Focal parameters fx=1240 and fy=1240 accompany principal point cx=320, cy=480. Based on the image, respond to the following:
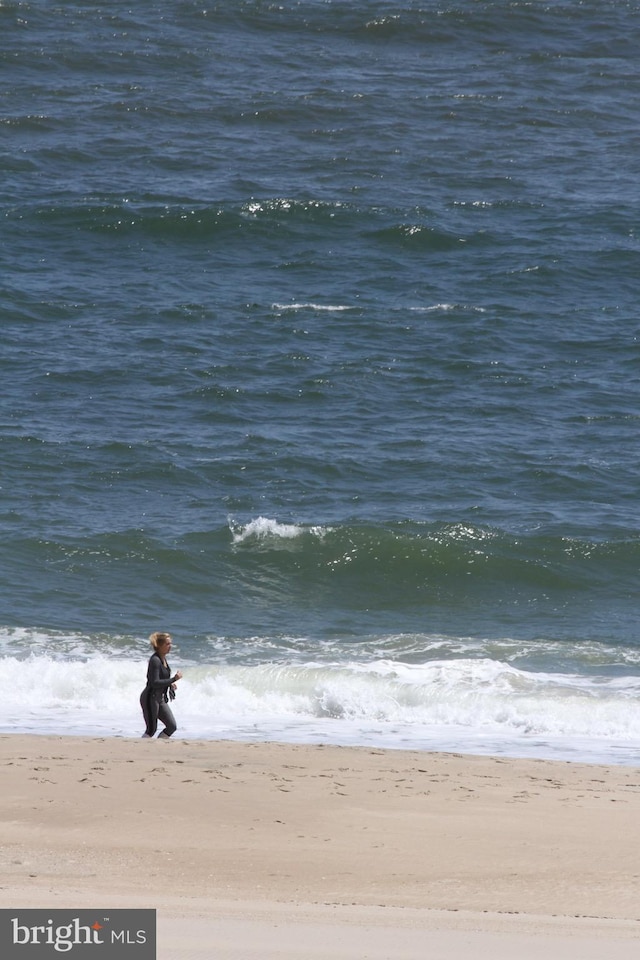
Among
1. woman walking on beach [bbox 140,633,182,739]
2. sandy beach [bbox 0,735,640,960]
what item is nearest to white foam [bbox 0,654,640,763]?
woman walking on beach [bbox 140,633,182,739]

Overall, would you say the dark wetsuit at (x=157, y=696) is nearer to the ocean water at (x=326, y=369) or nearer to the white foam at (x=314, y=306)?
the ocean water at (x=326, y=369)

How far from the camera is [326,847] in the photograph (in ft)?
27.9

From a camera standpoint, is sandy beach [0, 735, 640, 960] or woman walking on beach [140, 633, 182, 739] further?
woman walking on beach [140, 633, 182, 739]

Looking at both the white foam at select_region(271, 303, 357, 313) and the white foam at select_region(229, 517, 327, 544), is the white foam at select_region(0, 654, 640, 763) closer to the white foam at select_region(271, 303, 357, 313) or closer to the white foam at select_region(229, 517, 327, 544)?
the white foam at select_region(229, 517, 327, 544)

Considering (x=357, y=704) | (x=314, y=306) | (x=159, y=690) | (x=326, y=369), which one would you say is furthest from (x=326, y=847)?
(x=314, y=306)

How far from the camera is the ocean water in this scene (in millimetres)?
14445

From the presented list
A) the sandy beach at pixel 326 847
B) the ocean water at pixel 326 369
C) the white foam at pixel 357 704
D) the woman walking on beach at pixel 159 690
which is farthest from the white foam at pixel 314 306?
the sandy beach at pixel 326 847

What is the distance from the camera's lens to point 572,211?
31297 millimetres

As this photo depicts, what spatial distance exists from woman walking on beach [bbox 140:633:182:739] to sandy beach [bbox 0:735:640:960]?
32 cm

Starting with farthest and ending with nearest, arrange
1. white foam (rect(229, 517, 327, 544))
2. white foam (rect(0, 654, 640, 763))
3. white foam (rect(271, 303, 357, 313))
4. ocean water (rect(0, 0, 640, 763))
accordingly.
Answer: white foam (rect(271, 303, 357, 313)) < white foam (rect(229, 517, 327, 544)) < ocean water (rect(0, 0, 640, 763)) < white foam (rect(0, 654, 640, 763))

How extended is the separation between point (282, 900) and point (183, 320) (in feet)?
64.4

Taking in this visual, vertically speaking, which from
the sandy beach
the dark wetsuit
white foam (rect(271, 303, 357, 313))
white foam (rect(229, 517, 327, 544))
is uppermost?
white foam (rect(271, 303, 357, 313))

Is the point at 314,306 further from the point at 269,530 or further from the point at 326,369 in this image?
the point at 269,530

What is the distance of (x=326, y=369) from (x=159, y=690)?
1339 cm
